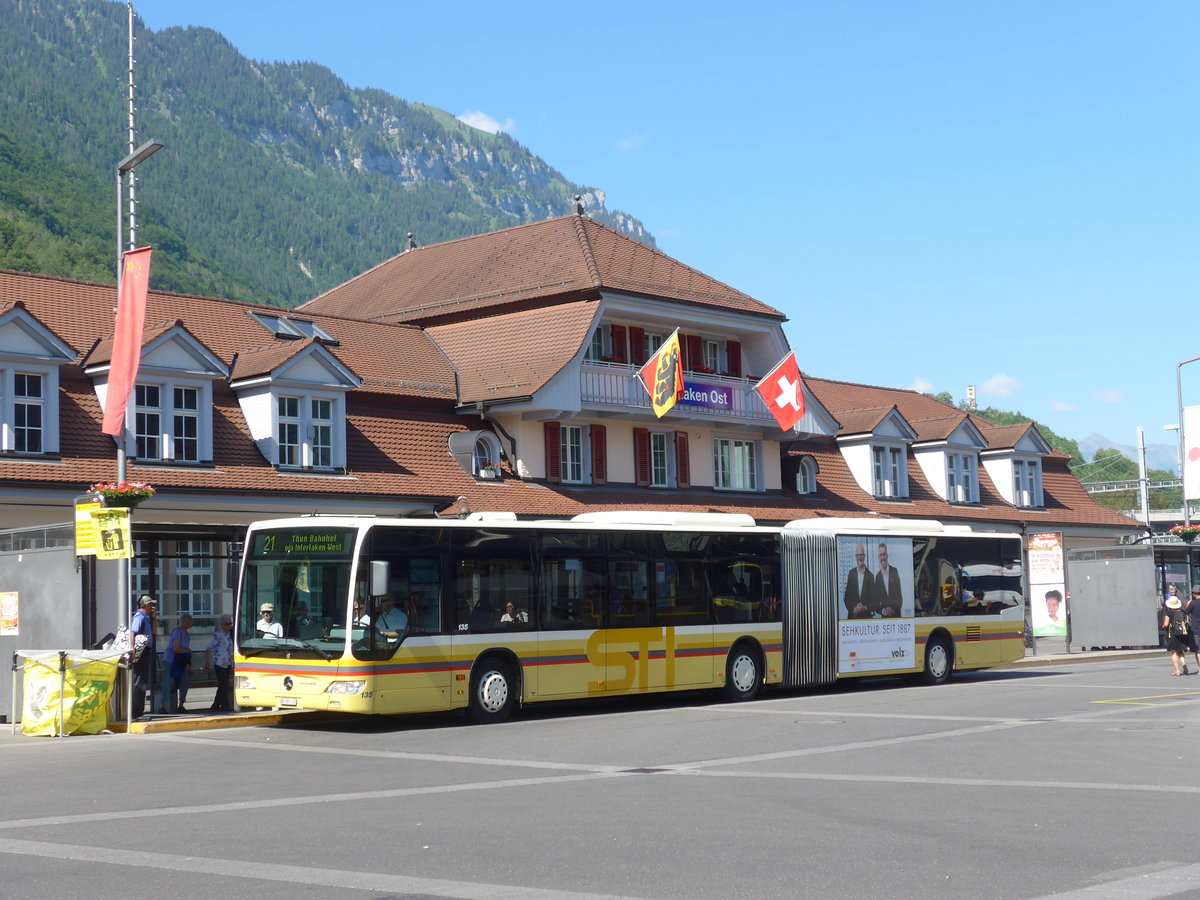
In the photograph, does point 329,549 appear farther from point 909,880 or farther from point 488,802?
point 909,880

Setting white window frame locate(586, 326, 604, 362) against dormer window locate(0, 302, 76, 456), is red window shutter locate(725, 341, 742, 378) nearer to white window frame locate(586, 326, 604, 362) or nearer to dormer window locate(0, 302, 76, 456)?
white window frame locate(586, 326, 604, 362)

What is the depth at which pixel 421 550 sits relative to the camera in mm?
20969

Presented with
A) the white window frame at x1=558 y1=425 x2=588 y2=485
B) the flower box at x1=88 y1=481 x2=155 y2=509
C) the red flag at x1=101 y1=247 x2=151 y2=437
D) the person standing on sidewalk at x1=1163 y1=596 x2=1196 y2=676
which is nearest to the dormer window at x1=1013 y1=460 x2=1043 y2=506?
the white window frame at x1=558 y1=425 x2=588 y2=485

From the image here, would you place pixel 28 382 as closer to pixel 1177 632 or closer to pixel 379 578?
pixel 379 578

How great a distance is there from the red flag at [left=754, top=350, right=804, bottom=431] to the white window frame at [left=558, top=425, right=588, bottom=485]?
586 centimetres

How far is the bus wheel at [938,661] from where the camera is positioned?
29969 mm

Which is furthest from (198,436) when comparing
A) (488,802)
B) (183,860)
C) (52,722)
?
(183,860)

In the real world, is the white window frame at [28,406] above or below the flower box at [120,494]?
above

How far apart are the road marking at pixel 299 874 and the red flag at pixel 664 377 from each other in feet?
95.2

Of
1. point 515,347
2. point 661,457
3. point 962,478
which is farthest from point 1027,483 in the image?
point 515,347

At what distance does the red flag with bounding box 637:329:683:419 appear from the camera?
38969 mm

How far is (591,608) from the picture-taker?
23422mm

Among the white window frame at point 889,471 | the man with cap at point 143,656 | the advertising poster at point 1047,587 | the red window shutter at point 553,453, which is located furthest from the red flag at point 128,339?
the white window frame at point 889,471

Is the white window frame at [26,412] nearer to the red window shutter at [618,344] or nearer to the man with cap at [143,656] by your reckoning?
the man with cap at [143,656]
